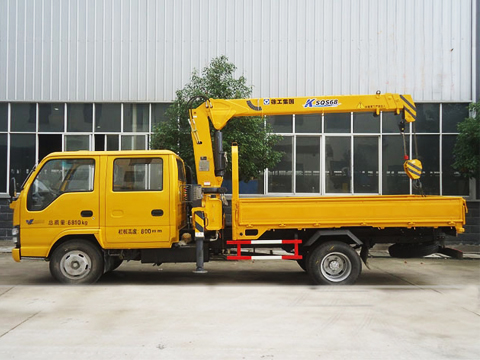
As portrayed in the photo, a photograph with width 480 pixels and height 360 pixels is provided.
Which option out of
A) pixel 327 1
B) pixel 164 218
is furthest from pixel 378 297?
pixel 327 1

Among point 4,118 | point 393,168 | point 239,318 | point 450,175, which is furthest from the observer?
point 4,118

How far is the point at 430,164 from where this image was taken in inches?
640

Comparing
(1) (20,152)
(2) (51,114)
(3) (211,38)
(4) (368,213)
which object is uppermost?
(3) (211,38)

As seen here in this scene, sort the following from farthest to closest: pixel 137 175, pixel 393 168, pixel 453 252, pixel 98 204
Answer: pixel 393 168
pixel 453 252
pixel 137 175
pixel 98 204

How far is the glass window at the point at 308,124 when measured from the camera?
16422 millimetres

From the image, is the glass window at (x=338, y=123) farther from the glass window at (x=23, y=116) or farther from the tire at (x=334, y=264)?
the glass window at (x=23, y=116)

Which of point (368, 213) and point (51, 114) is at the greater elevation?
point (51, 114)

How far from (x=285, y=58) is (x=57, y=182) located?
9941mm

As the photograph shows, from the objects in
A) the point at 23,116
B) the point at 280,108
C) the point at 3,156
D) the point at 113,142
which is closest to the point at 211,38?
the point at 113,142

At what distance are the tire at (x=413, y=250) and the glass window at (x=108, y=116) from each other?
1058 cm

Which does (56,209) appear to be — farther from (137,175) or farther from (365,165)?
(365,165)

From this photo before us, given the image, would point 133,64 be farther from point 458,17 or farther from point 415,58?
point 458,17

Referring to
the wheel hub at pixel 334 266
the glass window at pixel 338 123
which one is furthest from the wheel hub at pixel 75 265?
the glass window at pixel 338 123

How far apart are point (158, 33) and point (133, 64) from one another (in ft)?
4.40
